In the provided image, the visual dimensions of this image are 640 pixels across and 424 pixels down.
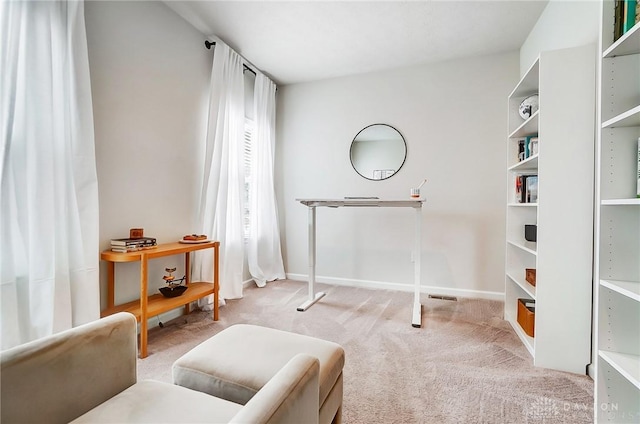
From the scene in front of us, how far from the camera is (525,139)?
2.30 meters

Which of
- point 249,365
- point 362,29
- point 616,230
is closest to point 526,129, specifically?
point 616,230

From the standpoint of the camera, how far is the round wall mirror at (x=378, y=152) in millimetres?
3439

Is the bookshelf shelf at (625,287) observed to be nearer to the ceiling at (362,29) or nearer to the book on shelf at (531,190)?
the book on shelf at (531,190)

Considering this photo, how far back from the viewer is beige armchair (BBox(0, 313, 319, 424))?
0.71 m

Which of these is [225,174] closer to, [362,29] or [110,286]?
[110,286]

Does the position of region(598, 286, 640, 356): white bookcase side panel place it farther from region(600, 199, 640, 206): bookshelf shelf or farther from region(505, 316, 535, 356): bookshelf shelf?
region(505, 316, 535, 356): bookshelf shelf

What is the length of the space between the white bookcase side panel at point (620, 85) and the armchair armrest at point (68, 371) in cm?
208

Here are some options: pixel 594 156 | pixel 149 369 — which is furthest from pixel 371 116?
pixel 149 369

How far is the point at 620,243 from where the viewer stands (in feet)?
3.95

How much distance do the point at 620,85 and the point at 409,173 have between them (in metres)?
2.20

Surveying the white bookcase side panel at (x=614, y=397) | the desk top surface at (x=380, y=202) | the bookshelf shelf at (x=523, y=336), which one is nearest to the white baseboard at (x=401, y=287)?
the bookshelf shelf at (x=523, y=336)

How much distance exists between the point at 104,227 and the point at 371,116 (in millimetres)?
2938

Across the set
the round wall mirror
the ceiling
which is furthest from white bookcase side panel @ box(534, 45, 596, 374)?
the round wall mirror

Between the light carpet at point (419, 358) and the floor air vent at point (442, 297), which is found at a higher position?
the floor air vent at point (442, 297)
